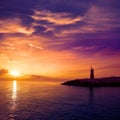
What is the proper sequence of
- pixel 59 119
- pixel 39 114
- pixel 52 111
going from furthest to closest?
pixel 52 111, pixel 39 114, pixel 59 119

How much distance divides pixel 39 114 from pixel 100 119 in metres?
17.5

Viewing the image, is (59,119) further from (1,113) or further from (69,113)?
(1,113)

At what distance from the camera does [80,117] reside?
62.0 m

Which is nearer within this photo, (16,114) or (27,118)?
(27,118)

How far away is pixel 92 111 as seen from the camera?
232ft

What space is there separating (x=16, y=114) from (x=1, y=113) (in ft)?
15.1

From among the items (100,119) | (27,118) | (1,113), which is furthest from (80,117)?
(1,113)

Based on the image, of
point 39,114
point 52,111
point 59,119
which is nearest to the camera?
point 59,119

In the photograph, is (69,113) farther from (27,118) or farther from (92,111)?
(27,118)

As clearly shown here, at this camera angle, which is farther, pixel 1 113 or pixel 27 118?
pixel 1 113

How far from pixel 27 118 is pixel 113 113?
24.9m

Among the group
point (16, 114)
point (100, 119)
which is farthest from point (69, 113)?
point (16, 114)

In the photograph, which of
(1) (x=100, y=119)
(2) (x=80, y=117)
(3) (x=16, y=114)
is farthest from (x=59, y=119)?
(3) (x=16, y=114)

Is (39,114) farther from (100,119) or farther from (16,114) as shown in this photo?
(100,119)
